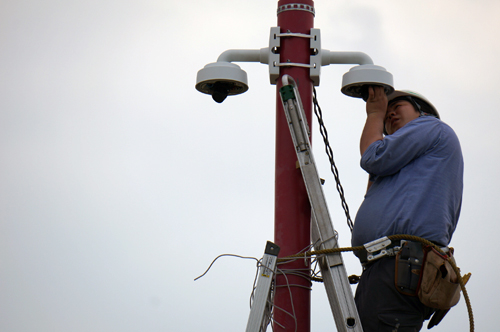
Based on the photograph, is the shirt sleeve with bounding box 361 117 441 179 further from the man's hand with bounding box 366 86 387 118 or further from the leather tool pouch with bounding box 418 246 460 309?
the leather tool pouch with bounding box 418 246 460 309

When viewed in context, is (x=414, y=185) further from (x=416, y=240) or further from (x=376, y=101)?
(x=376, y=101)

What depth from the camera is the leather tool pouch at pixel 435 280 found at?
3695 mm

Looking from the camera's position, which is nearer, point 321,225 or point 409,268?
point 409,268

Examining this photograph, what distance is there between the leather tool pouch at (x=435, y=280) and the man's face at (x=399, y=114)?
1103mm

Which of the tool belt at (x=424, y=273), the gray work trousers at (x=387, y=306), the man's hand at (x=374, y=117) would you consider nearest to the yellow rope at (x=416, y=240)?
the tool belt at (x=424, y=273)

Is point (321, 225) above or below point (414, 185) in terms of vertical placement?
below

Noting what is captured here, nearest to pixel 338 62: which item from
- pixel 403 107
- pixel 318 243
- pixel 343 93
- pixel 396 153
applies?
pixel 343 93

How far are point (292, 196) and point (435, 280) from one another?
3.56 ft

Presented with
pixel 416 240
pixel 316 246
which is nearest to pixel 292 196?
pixel 316 246

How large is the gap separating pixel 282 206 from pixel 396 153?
33.2 inches

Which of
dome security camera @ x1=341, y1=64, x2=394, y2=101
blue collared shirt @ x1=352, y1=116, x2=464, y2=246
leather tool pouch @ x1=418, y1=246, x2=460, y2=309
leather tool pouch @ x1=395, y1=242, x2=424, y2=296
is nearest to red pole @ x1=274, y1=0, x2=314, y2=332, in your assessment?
dome security camera @ x1=341, y1=64, x2=394, y2=101

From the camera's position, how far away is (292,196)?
4.25 metres

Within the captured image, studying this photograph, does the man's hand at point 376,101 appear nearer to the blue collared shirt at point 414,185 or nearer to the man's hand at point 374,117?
the man's hand at point 374,117

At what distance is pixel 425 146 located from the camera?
13.3 feet
